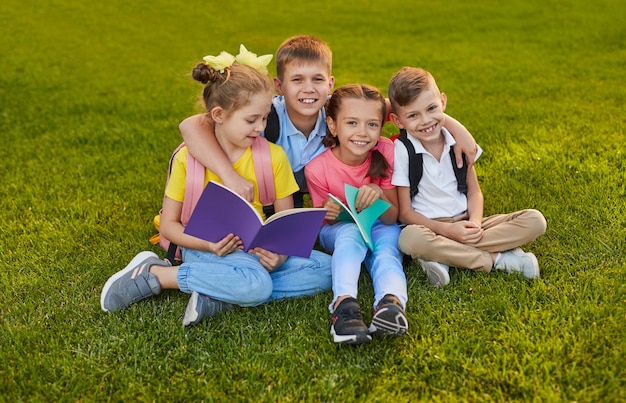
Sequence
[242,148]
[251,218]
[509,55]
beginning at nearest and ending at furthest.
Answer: [251,218], [242,148], [509,55]

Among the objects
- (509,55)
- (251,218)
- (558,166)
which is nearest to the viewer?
(251,218)

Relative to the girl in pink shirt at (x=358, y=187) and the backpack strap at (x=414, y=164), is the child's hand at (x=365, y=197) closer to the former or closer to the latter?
the girl in pink shirt at (x=358, y=187)

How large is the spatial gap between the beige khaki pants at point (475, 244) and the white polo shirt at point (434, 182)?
0.87 ft

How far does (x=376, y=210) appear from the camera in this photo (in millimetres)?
3684

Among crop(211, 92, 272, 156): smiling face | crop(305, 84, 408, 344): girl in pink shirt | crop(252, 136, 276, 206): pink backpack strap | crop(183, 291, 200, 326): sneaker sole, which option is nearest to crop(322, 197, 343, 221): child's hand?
crop(305, 84, 408, 344): girl in pink shirt

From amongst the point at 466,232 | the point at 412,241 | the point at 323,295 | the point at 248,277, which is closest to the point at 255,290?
the point at 248,277

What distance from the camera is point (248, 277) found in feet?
10.8

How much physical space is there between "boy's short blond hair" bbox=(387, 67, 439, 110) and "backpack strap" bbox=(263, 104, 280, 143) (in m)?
0.72

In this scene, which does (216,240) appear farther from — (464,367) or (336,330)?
(464,367)

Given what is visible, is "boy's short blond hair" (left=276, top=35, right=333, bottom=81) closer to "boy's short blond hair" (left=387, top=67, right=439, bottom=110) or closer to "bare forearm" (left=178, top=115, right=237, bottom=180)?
"boy's short blond hair" (left=387, top=67, right=439, bottom=110)

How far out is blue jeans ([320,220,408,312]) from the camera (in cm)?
328

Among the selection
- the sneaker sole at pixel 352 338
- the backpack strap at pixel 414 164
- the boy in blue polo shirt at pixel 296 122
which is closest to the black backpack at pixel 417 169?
the backpack strap at pixel 414 164

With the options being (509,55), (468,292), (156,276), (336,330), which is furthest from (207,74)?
(509,55)

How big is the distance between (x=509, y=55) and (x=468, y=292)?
6.61 m
